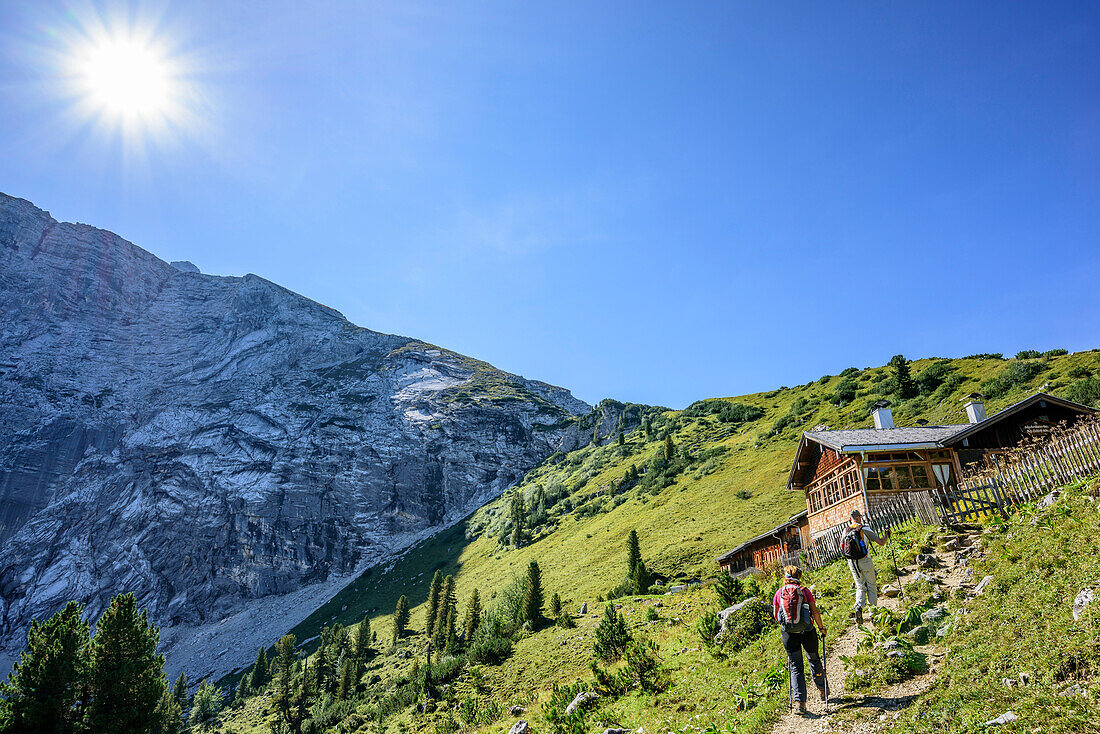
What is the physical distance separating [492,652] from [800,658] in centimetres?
3051

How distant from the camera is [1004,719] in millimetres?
7410

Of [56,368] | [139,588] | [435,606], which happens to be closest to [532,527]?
[435,606]

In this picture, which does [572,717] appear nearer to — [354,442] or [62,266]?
[354,442]

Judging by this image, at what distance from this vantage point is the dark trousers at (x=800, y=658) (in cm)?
1011

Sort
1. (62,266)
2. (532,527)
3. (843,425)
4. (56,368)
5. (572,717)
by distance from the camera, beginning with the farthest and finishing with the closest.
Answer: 1. (62,266)
2. (56,368)
3. (532,527)
4. (843,425)
5. (572,717)

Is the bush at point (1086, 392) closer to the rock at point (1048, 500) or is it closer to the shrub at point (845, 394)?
the shrub at point (845, 394)

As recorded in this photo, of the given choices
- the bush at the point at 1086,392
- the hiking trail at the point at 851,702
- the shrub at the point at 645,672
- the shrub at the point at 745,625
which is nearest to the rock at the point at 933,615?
the hiking trail at the point at 851,702

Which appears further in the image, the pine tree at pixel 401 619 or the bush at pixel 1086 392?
the pine tree at pixel 401 619

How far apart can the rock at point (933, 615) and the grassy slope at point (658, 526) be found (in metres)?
5.65

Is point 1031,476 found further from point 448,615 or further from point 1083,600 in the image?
point 448,615

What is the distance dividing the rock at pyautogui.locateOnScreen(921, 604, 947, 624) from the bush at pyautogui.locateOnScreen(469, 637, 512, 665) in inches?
1168

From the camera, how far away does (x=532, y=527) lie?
93750 mm

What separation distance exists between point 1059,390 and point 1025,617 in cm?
5291

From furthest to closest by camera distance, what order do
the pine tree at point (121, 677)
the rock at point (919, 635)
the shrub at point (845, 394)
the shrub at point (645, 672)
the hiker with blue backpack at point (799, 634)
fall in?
the shrub at point (845, 394) < the pine tree at point (121, 677) < the shrub at point (645, 672) < the rock at point (919, 635) < the hiker with blue backpack at point (799, 634)
